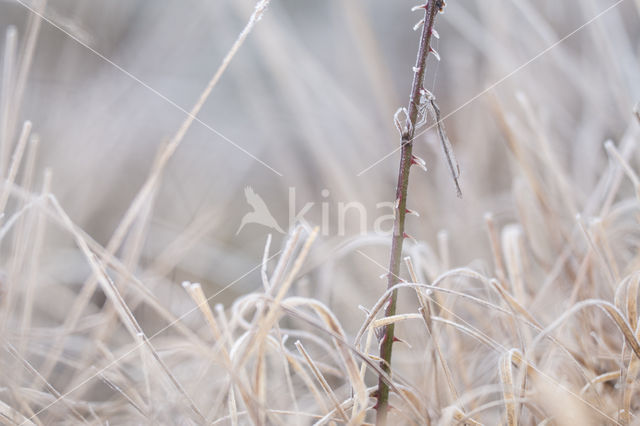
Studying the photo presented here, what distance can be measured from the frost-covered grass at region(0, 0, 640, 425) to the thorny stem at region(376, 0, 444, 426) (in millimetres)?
14

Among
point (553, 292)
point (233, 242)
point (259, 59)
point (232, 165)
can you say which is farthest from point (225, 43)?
point (553, 292)

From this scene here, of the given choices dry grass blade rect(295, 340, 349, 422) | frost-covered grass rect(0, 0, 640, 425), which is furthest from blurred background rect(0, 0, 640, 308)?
dry grass blade rect(295, 340, 349, 422)

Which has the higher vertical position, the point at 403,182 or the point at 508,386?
the point at 403,182

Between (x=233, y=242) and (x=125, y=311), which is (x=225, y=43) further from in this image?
(x=125, y=311)

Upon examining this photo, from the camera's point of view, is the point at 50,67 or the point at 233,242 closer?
the point at 233,242

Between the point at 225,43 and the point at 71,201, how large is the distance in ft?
1.83

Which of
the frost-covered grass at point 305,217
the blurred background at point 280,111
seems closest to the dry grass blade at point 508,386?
the frost-covered grass at point 305,217

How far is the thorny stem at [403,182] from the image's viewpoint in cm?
26

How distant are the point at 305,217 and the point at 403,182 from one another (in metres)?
0.55

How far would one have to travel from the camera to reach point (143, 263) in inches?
31.1

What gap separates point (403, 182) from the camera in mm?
282
